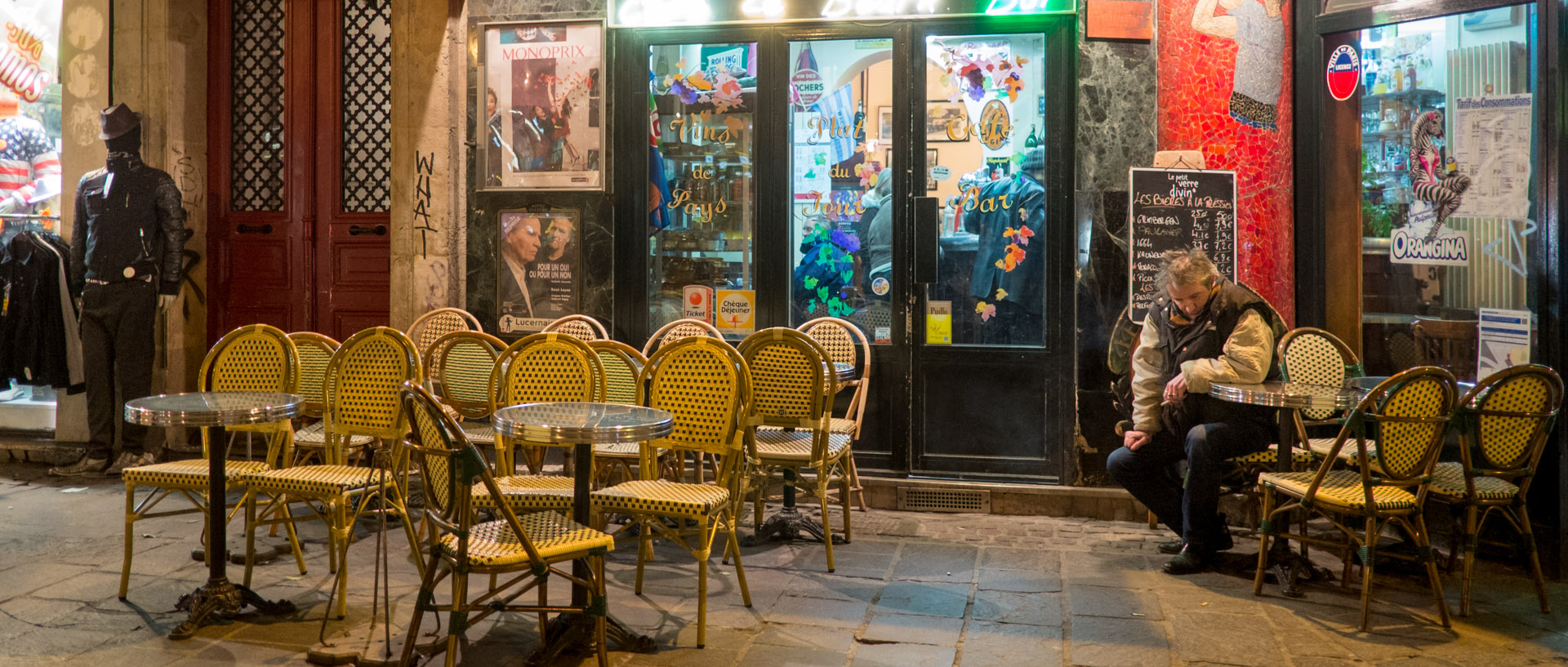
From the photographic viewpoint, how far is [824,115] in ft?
22.3

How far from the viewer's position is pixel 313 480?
449 cm

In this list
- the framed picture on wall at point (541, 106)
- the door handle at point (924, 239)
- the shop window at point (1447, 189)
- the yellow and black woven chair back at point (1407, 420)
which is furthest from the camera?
the framed picture on wall at point (541, 106)

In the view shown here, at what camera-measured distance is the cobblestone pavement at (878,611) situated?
400 cm

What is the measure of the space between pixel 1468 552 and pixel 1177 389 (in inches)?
51.6

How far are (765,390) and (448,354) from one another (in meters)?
1.63

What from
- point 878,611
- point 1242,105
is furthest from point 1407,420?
point 1242,105

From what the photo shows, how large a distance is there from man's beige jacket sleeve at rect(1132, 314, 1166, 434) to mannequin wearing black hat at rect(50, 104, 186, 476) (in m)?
5.96

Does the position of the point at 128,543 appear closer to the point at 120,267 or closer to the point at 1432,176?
the point at 120,267

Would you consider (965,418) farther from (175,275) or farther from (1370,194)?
(175,275)

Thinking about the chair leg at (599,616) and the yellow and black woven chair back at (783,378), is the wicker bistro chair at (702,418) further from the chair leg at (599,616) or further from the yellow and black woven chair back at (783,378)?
the yellow and black woven chair back at (783,378)

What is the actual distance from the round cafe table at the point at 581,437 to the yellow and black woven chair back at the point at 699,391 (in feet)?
1.15

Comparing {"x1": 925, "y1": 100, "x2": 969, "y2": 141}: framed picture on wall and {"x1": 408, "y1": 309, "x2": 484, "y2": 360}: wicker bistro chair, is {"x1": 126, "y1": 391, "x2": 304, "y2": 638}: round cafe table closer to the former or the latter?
{"x1": 408, "y1": 309, "x2": 484, "y2": 360}: wicker bistro chair

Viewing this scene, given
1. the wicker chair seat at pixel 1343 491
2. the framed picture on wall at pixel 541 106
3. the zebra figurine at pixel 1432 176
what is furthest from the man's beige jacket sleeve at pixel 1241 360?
the framed picture on wall at pixel 541 106

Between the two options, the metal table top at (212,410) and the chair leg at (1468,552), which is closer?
the metal table top at (212,410)
